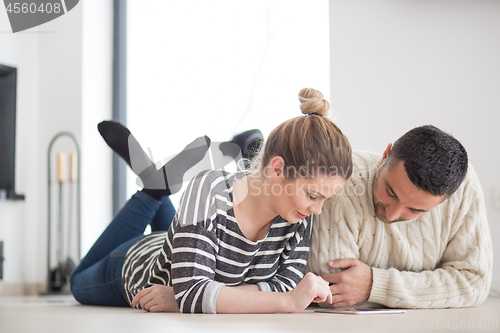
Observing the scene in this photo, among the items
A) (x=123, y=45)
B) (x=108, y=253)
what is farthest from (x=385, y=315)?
(x=123, y=45)

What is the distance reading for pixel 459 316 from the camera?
100cm

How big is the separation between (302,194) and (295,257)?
9.6 inches

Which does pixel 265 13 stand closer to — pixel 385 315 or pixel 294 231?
pixel 294 231

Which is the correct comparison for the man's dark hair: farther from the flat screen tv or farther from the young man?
the flat screen tv

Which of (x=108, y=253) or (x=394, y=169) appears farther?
(x=108, y=253)

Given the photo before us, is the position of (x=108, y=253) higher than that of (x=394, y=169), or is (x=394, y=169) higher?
(x=394, y=169)

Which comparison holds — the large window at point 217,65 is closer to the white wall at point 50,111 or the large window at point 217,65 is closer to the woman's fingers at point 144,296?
the white wall at point 50,111

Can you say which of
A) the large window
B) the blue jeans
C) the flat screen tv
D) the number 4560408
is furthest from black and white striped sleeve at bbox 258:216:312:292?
the number 4560408

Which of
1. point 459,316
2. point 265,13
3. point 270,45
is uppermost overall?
point 265,13

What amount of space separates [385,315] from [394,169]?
1.25ft

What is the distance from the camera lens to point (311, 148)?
3.38 feet

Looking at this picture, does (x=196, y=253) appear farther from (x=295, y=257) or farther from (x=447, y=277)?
(x=447, y=277)

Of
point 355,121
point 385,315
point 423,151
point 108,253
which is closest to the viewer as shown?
point 385,315

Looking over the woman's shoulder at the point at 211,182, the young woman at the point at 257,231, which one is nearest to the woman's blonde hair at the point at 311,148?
the young woman at the point at 257,231
